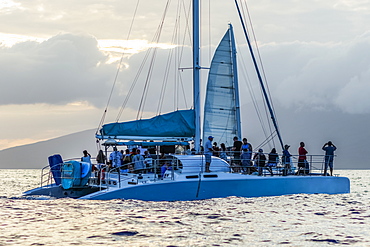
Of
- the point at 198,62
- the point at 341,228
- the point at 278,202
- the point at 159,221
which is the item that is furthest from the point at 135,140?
the point at 341,228

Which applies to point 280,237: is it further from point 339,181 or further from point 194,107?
point 339,181

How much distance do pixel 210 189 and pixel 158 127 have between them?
163 inches

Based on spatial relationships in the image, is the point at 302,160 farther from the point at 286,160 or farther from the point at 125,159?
the point at 125,159

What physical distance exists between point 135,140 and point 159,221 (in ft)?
28.7

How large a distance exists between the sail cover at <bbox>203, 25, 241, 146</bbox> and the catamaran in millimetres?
9492

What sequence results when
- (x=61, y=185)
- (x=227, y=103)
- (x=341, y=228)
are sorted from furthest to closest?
(x=227, y=103), (x=61, y=185), (x=341, y=228)

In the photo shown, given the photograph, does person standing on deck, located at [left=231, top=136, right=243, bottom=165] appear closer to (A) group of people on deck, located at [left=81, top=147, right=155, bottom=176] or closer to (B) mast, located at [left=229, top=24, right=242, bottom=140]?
(A) group of people on deck, located at [left=81, top=147, right=155, bottom=176]

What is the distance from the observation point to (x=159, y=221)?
1841cm

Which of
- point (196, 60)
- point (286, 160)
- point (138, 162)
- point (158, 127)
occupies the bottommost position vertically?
point (138, 162)

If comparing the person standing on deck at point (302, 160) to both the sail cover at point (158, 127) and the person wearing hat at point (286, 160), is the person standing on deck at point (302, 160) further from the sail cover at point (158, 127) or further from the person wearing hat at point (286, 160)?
the sail cover at point (158, 127)

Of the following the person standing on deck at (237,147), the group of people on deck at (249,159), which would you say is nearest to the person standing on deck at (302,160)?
the group of people on deck at (249,159)

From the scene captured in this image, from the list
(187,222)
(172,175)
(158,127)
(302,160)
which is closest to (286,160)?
(302,160)

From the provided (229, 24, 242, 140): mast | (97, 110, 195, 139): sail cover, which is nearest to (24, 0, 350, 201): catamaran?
(97, 110, 195, 139): sail cover

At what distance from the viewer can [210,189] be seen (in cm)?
2427
